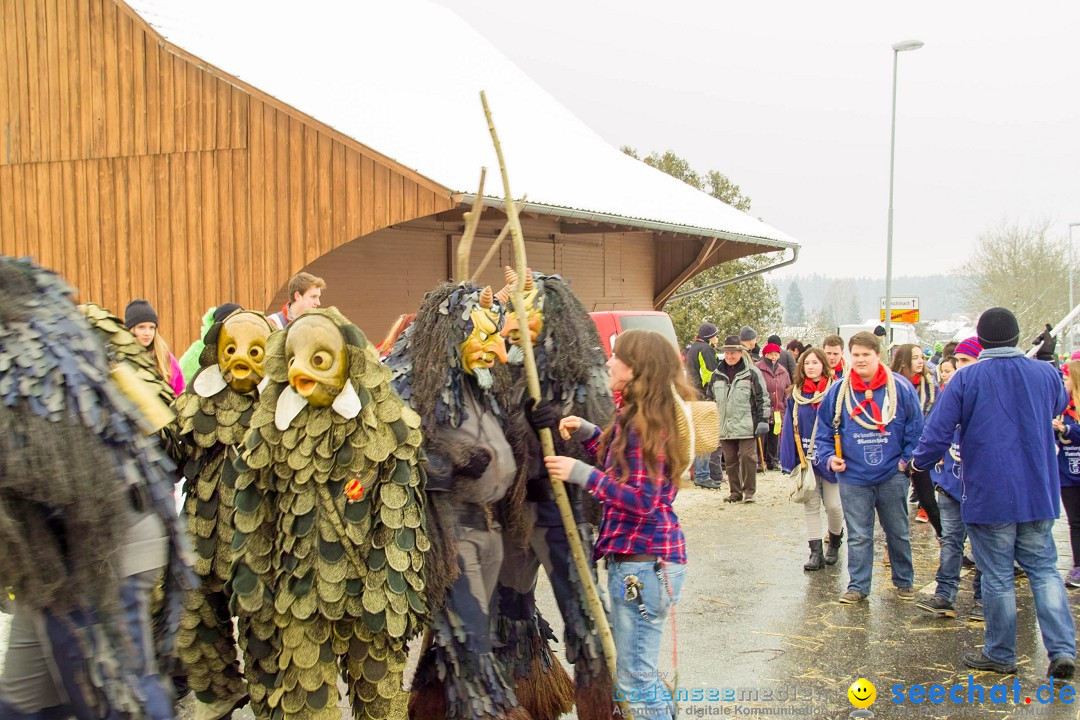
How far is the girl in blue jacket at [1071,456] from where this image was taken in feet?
20.6

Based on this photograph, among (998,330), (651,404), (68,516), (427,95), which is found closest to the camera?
(68,516)

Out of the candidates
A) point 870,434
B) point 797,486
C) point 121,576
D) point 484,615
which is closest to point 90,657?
point 121,576

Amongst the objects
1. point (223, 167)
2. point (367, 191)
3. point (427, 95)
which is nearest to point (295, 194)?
point (367, 191)

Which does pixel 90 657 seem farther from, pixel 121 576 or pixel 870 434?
pixel 870 434

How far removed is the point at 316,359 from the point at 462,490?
0.88 metres

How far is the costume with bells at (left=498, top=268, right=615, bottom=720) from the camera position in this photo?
4.09 meters

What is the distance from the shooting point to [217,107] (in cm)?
992

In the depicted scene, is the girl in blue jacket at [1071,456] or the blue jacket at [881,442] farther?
the girl in blue jacket at [1071,456]

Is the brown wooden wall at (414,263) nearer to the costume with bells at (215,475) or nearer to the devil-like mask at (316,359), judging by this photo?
the costume with bells at (215,475)

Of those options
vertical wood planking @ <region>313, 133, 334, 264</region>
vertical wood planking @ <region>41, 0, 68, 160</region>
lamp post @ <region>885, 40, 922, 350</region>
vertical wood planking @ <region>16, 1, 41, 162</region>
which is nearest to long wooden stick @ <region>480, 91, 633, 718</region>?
vertical wood planking @ <region>313, 133, 334, 264</region>

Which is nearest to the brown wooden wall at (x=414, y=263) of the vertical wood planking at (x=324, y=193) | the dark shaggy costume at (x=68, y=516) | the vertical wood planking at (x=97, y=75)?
the vertical wood planking at (x=324, y=193)

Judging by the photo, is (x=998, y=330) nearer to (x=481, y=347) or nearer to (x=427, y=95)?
(x=481, y=347)

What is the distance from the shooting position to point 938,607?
5.92 meters

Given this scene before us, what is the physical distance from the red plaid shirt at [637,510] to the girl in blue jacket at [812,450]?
3419mm
